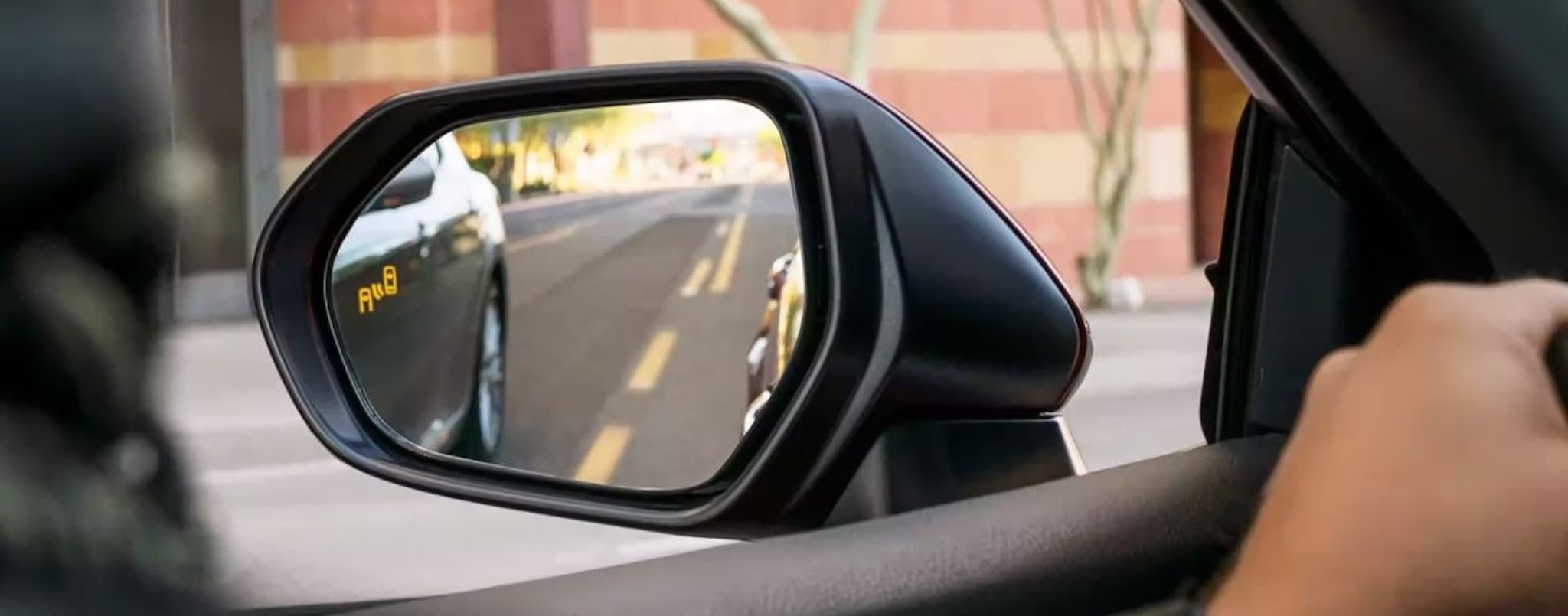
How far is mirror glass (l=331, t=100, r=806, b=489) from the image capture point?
2033 millimetres

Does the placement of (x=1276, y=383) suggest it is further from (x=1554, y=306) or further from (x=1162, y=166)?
(x=1162, y=166)

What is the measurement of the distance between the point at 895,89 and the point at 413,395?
7.60m

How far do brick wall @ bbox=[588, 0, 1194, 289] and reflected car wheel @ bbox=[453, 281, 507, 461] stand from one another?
16.8ft

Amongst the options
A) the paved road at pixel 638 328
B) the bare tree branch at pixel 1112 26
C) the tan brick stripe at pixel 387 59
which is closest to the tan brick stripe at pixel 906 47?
the bare tree branch at pixel 1112 26

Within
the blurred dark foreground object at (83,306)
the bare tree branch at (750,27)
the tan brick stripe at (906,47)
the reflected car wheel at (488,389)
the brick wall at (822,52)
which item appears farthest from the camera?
the tan brick stripe at (906,47)

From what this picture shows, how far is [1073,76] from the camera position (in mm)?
9945


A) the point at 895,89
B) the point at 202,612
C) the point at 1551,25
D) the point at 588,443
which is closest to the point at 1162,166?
the point at 895,89

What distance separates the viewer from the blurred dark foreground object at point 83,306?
1796 mm

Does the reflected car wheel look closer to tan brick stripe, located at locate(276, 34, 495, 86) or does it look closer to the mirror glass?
the mirror glass

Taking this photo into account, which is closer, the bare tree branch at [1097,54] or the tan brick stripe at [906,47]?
the bare tree branch at [1097,54]

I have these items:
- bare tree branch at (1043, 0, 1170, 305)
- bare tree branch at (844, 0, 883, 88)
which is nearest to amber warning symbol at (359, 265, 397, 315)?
bare tree branch at (1043, 0, 1170, 305)

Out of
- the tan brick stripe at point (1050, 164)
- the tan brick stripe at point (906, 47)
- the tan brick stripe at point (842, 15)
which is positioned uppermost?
the tan brick stripe at point (842, 15)

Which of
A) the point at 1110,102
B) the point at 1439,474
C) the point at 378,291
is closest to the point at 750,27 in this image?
the point at 1110,102

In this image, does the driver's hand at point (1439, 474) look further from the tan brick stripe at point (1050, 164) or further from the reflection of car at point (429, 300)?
the tan brick stripe at point (1050, 164)
